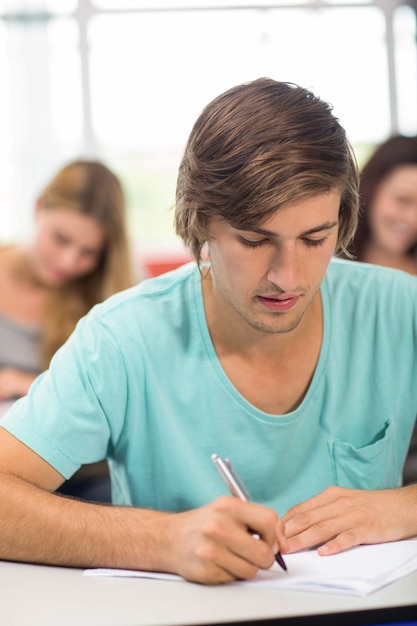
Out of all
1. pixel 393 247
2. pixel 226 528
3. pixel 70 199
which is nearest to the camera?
pixel 226 528

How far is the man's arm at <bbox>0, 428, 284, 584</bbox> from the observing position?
3.28 feet

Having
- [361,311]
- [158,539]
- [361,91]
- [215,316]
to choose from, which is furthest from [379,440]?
[361,91]

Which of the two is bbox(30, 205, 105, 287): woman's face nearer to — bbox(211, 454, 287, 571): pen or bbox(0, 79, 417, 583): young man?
bbox(0, 79, 417, 583): young man

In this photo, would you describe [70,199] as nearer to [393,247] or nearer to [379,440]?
[393,247]

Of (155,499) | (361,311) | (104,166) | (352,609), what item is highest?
(104,166)

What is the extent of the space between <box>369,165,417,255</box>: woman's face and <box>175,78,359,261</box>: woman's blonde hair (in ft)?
5.15

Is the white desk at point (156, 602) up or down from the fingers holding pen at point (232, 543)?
down

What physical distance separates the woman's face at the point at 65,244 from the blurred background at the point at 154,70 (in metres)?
2.48

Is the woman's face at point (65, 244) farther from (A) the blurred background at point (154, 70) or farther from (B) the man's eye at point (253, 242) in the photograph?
(A) the blurred background at point (154, 70)

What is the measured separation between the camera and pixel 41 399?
1284mm

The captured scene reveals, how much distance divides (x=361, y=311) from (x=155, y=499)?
0.46 meters

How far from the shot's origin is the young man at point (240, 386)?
113cm

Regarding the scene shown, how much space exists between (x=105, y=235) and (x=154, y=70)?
2.89 metres

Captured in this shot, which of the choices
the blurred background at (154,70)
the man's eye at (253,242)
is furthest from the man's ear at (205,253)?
the blurred background at (154,70)
